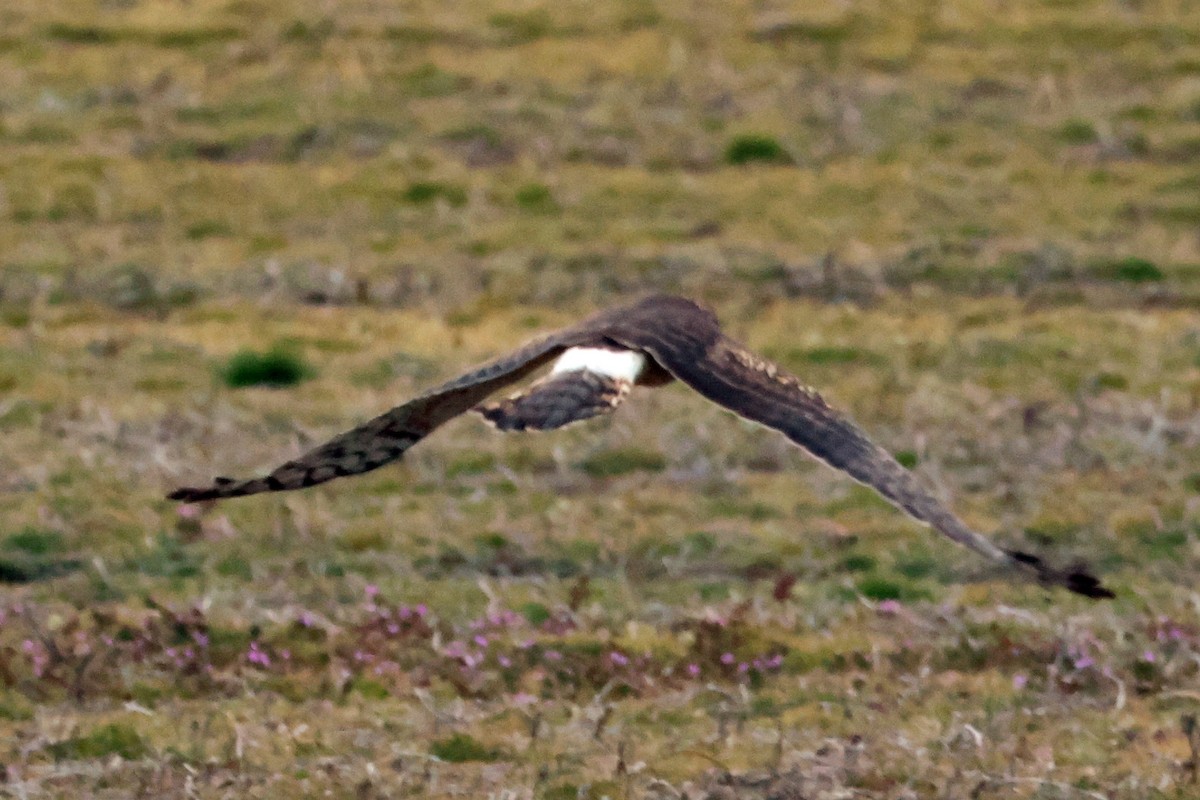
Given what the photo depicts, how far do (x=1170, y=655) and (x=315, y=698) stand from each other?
3345mm

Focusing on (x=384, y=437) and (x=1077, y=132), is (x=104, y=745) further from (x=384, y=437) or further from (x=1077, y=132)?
(x=1077, y=132)

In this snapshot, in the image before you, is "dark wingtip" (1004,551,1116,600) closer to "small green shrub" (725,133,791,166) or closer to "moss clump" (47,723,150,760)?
"moss clump" (47,723,150,760)

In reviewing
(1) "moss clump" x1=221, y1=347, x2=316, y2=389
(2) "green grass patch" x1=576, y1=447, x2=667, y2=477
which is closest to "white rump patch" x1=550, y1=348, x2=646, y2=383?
(2) "green grass patch" x1=576, y1=447, x2=667, y2=477

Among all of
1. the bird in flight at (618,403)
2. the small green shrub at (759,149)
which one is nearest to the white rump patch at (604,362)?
the bird in flight at (618,403)

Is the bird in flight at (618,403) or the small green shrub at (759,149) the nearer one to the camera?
the bird in flight at (618,403)

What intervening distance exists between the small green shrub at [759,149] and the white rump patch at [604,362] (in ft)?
35.9

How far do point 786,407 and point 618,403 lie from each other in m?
0.50

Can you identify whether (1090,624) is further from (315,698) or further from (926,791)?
(315,698)

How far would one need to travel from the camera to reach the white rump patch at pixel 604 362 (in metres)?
6.54

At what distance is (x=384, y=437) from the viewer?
6293mm

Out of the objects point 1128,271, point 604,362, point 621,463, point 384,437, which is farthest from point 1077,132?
point 384,437

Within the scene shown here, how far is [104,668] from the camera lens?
26.2 feet

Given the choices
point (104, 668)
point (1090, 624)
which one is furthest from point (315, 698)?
point (1090, 624)

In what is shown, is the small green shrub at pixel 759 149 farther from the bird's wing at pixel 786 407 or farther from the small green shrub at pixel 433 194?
the bird's wing at pixel 786 407
